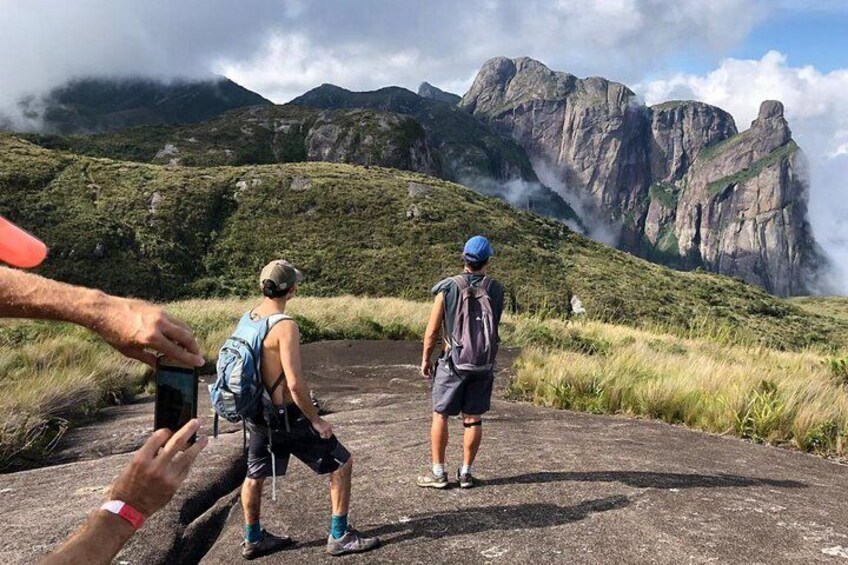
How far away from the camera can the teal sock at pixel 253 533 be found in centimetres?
388

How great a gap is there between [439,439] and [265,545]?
1584 millimetres

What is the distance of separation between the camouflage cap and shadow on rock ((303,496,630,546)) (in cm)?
170

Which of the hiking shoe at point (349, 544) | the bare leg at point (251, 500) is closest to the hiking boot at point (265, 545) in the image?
the bare leg at point (251, 500)

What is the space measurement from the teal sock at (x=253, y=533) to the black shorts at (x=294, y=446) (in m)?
0.30

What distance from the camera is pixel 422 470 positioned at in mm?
5301

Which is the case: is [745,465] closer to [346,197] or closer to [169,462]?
[169,462]

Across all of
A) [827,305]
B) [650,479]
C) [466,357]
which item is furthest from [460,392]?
[827,305]

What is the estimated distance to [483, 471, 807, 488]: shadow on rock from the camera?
4.91 meters

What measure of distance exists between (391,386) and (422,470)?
510cm

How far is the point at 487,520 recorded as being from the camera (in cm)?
424

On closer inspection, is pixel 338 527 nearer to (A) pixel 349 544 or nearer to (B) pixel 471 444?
(A) pixel 349 544

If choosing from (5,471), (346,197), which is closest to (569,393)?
(5,471)

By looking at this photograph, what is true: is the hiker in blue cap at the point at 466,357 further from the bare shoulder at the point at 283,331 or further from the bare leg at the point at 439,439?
the bare shoulder at the point at 283,331

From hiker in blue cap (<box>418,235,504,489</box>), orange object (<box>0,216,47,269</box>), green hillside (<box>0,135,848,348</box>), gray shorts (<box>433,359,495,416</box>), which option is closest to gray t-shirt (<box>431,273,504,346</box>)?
hiker in blue cap (<box>418,235,504,489</box>)
